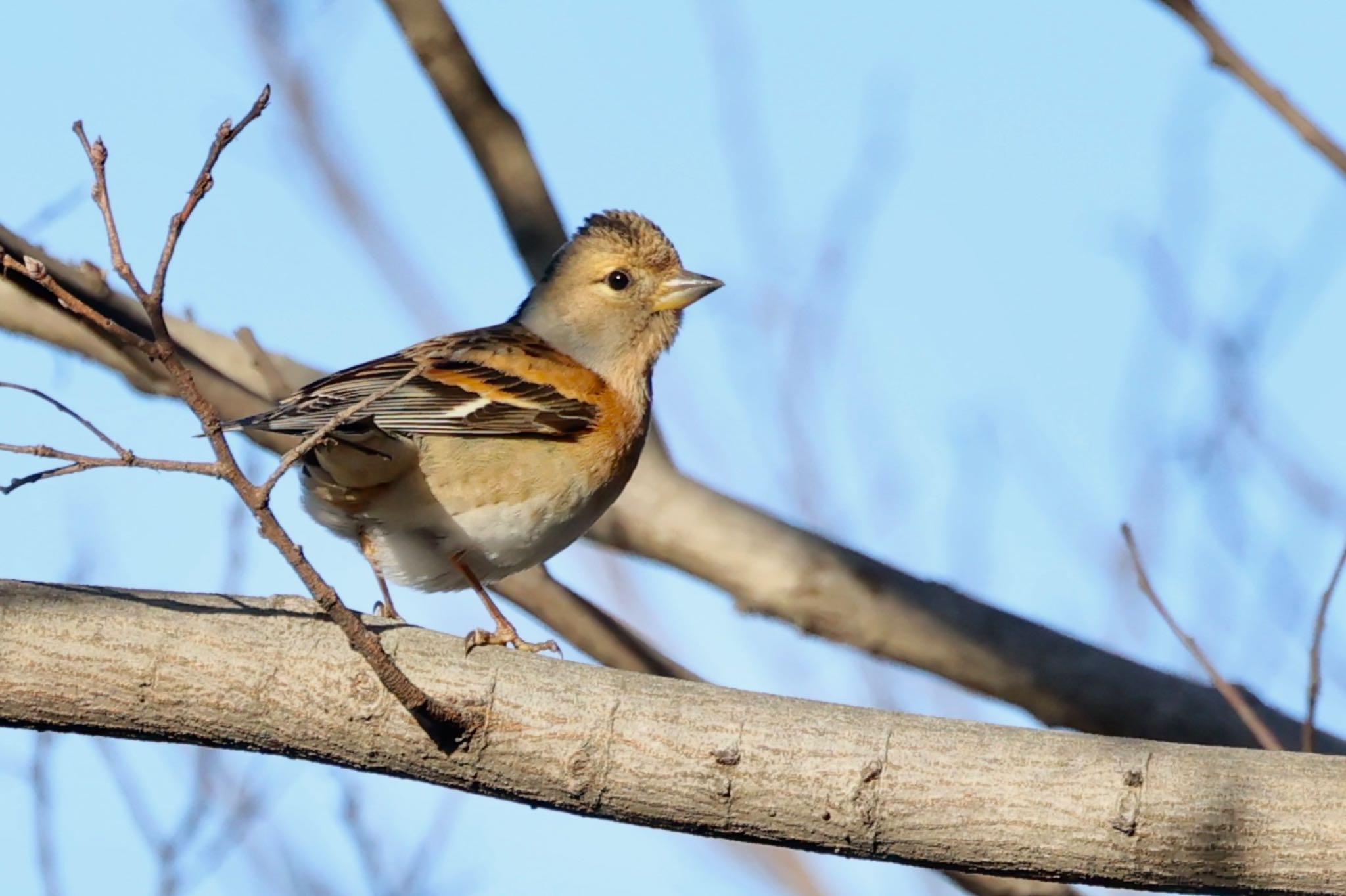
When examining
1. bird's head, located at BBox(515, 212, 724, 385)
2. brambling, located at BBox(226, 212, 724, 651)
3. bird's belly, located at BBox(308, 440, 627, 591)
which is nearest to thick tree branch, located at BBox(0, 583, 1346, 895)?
brambling, located at BBox(226, 212, 724, 651)

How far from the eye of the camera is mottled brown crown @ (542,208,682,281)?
6488mm

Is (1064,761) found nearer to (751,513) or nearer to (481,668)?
(481,668)

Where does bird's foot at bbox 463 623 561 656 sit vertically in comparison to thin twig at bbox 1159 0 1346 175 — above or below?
below

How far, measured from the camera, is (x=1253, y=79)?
3.70m

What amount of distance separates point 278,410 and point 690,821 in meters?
2.05

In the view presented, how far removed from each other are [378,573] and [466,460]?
553 mm

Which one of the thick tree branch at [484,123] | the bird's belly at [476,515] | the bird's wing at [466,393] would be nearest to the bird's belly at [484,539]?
the bird's belly at [476,515]

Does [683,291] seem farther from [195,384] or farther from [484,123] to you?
[195,384]

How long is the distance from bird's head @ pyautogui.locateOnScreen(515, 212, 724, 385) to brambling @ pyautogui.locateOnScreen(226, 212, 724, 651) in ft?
1.30

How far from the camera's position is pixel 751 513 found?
5695 mm

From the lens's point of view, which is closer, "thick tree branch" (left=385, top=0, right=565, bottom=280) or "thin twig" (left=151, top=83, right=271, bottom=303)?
"thin twig" (left=151, top=83, right=271, bottom=303)

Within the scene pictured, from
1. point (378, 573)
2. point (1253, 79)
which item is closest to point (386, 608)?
point (378, 573)

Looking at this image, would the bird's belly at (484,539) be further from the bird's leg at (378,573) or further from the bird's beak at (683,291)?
the bird's beak at (683,291)

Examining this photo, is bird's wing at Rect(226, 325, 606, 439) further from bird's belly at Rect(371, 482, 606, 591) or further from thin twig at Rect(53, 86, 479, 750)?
thin twig at Rect(53, 86, 479, 750)
